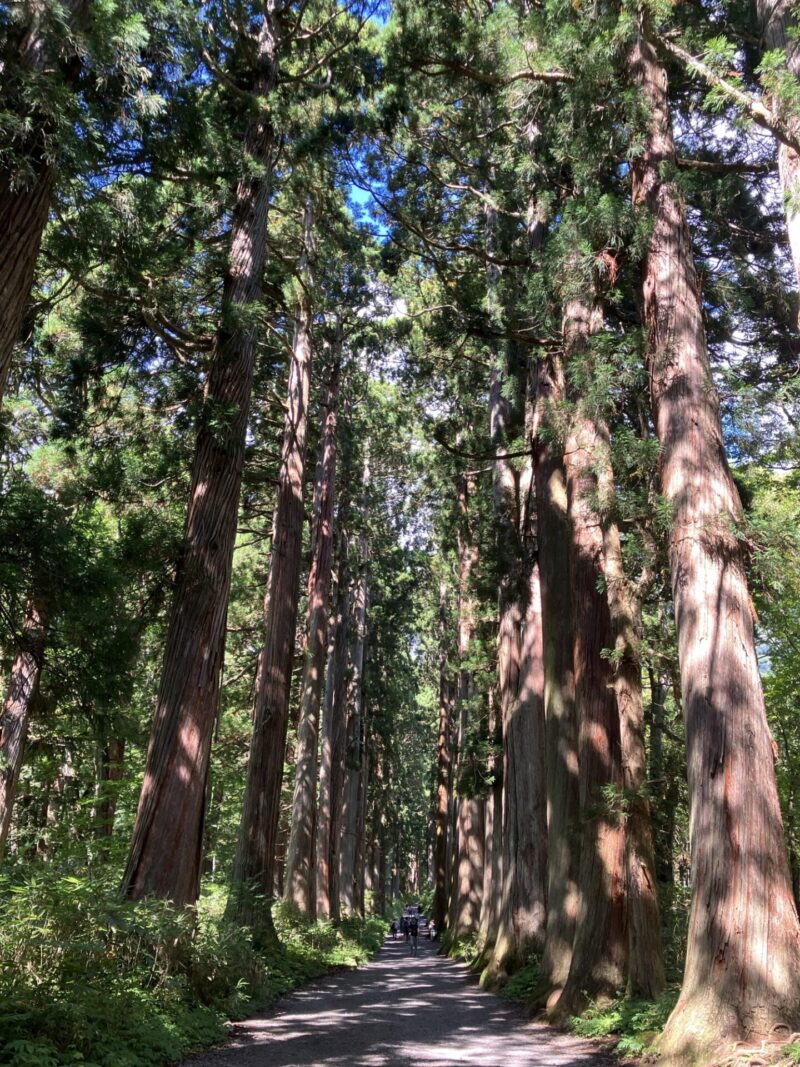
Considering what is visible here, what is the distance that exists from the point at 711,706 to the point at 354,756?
2328cm

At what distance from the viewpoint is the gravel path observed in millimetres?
5980

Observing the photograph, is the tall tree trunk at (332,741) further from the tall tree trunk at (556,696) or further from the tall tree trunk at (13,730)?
the tall tree trunk at (556,696)

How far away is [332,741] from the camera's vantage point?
2247 centimetres

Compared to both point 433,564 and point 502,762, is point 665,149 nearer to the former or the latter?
point 502,762

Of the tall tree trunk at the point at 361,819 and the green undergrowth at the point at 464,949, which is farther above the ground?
the tall tree trunk at the point at 361,819

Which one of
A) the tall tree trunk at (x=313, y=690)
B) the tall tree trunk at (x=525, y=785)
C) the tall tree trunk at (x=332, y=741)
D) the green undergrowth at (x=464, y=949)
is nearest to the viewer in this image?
the tall tree trunk at (x=525, y=785)

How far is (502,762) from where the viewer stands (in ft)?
53.9

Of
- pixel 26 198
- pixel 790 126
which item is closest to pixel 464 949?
pixel 790 126

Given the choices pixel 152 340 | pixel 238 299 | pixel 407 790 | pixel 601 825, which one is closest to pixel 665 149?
pixel 238 299

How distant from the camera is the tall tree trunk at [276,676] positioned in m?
12.3

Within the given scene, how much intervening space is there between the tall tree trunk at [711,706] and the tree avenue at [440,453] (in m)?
0.03

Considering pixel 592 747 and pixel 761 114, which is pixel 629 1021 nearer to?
pixel 592 747

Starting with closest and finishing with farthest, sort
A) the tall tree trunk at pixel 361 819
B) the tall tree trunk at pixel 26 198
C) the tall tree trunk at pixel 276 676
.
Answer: the tall tree trunk at pixel 26 198 → the tall tree trunk at pixel 276 676 → the tall tree trunk at pixel 361 819

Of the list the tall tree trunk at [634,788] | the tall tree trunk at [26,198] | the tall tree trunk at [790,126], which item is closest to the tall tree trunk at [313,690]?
the tall tree trunk at [634,788]
